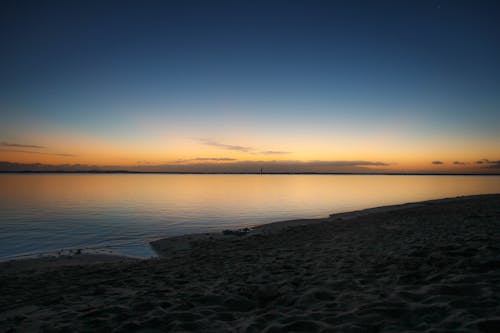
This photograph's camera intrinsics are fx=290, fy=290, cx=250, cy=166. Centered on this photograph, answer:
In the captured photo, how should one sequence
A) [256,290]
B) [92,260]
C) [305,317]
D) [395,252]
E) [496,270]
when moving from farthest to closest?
[92,260] → [395,252] → [256,290] → [496,270] → [305,317]

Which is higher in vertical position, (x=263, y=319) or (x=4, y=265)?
(x=263, y=319)

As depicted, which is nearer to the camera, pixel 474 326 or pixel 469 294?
pixel 474 326

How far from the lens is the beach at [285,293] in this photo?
437cm

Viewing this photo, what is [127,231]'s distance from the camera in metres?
20.7

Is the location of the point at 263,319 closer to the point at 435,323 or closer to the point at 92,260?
the point at 435,323

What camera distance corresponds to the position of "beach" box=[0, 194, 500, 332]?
14.3 ft

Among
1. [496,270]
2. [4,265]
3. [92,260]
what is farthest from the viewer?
[92,260]

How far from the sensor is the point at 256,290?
6.22 metres

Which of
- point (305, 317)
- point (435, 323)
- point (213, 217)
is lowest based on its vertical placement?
point (213, 217)

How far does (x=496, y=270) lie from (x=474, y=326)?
108 inches

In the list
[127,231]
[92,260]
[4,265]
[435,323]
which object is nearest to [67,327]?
[435,323]

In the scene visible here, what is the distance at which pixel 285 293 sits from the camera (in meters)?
5.91

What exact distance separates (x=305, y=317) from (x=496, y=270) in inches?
158

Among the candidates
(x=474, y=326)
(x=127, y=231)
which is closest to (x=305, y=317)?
(x=474, y=326)
